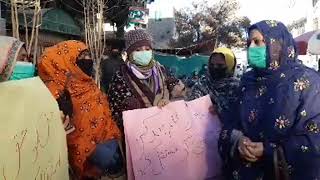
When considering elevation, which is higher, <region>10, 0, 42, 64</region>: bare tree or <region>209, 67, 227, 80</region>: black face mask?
<region>10, 0, 42, 64</region>: bare tree

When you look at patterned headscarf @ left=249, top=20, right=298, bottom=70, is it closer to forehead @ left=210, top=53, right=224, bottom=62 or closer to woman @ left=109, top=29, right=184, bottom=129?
woman @ left=109, top=29, right=184, bottom=129

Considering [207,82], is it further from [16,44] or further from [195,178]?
[16,44]

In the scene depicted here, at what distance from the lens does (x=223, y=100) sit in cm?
371

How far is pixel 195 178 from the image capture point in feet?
11.2

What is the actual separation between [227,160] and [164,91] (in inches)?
39.7

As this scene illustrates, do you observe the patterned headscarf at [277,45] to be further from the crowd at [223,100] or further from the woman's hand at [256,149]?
the woman's hand at [256,149]

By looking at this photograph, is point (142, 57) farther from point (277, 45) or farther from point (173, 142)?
point (277, 45)

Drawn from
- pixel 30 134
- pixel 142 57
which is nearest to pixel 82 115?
pixel 142 57

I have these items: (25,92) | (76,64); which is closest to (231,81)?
(76,64)

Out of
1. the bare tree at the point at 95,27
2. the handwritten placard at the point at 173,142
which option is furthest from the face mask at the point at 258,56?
the bare tree at the point at 95,27

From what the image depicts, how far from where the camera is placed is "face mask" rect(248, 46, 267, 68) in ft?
8.56

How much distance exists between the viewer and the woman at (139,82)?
11.5 feet

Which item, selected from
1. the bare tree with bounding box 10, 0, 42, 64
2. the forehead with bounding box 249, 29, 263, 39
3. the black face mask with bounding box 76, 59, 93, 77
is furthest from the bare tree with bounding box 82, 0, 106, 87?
the forehead with bounding box 249, 29, 263, 39

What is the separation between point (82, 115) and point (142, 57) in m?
0.66
